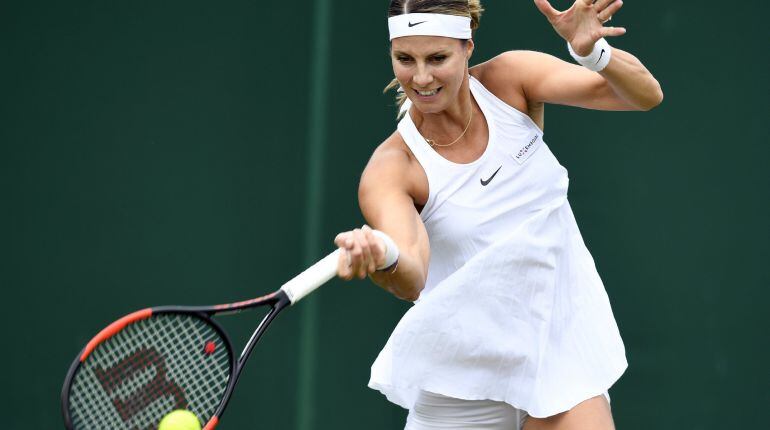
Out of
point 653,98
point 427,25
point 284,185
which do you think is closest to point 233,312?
point 427,25

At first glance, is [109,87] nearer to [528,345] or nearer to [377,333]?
[377,333]

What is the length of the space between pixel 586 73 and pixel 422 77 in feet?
1.25

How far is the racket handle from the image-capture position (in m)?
2.40

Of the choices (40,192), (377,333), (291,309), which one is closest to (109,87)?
(40,192)

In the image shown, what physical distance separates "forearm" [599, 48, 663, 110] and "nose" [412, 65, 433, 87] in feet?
1.17

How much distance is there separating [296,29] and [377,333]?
1007 mm

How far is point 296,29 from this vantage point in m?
4.05

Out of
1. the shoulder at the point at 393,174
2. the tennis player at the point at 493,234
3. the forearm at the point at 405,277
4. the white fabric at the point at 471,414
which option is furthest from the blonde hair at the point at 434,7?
the white fabric at the point at 471,414

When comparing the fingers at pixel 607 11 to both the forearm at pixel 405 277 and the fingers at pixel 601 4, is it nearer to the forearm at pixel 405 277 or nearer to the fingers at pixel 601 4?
the fingers at pixel 601 4

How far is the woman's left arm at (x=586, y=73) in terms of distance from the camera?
8.47 feet

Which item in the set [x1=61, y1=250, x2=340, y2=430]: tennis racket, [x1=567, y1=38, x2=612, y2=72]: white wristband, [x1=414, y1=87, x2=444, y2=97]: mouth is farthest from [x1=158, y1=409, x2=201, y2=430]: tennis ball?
[x1=567, y1=38, x2=612, y2=72]: white wristband

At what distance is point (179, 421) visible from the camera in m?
2.45

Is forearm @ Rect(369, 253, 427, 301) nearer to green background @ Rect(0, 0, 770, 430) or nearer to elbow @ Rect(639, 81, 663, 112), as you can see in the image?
elbow @ Rect(639, 81, 663, 112)

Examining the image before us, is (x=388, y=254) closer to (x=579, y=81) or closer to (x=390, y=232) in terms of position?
(x=390, y=232)
